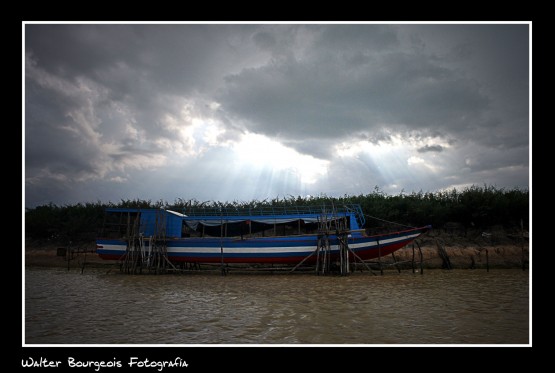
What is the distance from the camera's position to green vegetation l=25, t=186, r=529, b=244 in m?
25.4

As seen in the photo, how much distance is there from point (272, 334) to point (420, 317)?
149 inches

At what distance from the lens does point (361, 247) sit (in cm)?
1775

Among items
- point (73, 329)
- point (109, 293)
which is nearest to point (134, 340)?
point (73, 329)

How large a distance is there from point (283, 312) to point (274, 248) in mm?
9209

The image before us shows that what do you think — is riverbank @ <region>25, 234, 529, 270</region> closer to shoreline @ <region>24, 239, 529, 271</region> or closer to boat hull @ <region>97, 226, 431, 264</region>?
shoreline @ <region>24, 239, 529, 271</region>

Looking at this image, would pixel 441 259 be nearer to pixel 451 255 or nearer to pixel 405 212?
pixel 451 255

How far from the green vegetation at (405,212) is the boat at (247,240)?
325 cm

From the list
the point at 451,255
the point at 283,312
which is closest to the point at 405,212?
the point at 451,255

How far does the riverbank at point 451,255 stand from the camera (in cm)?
1875

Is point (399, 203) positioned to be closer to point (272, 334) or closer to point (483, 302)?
point (483, 302)

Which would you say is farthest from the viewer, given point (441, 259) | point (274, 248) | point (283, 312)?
point (441, 259)

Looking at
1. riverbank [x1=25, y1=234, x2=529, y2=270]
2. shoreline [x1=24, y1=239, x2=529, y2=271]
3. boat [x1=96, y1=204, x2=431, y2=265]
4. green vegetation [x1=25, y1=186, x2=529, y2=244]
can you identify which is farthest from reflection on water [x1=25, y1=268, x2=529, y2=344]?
green vegetation [x1=25, y1=186, x2=529, y2=244]

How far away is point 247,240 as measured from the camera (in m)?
18.3

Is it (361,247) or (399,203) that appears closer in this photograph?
(361,247)
